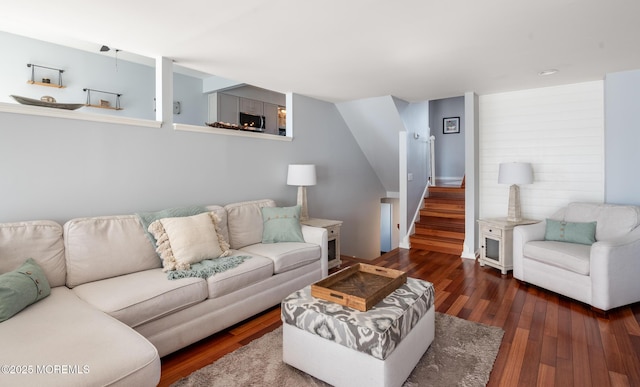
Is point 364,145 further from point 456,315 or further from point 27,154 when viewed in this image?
point 27,154

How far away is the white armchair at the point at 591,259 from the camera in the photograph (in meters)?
2.73

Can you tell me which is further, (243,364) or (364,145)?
(364,145)

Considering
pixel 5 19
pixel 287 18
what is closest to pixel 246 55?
pixel 287 18

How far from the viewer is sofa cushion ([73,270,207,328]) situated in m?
1.90

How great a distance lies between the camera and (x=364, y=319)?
1746mm

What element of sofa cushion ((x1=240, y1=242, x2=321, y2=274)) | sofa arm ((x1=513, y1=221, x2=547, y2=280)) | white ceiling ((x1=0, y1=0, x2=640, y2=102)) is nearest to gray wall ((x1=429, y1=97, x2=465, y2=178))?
white ceiling ((x1=0, y1=0, x2=640, y2=102))

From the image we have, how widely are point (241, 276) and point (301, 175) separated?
70.3 inches

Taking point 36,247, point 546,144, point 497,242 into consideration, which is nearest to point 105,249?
point 36,247

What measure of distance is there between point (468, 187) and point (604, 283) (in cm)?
198

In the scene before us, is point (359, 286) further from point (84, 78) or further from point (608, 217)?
point (84, 78)

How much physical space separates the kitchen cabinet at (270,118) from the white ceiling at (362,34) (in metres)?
2.75

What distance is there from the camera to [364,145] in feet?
18.8

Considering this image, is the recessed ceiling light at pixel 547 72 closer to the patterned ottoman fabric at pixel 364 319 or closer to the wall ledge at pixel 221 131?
the patterned ottoman fabric at pixel 364 319

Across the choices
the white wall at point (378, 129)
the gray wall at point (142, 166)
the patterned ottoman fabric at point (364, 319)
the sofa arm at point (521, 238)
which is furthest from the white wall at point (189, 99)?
the sofa arm at point (521, 238)
